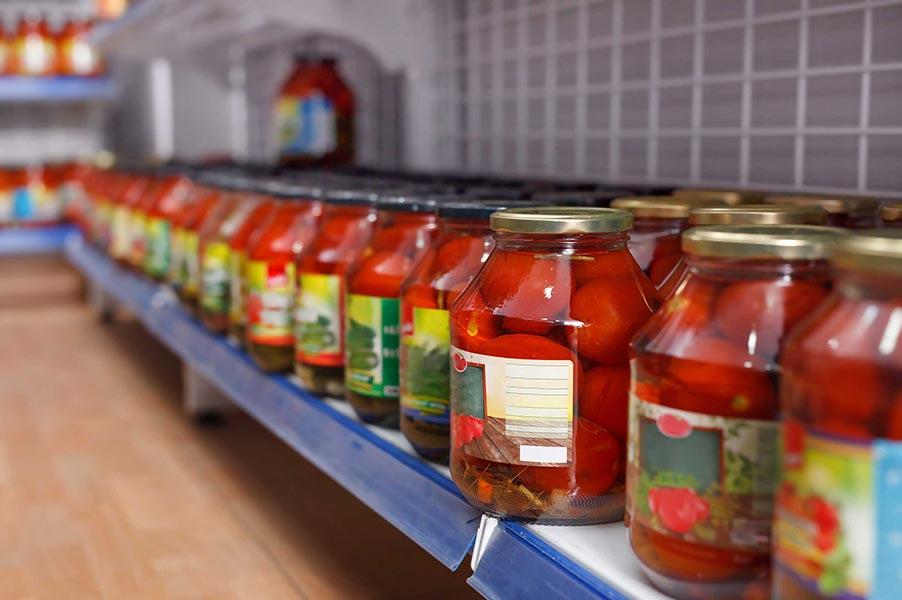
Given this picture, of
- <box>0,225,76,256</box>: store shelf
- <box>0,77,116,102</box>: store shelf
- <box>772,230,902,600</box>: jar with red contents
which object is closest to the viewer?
<box>772,230,902,600</box>: jar with red contents

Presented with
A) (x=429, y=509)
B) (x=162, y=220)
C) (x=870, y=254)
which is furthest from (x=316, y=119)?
(x=870, y=254)

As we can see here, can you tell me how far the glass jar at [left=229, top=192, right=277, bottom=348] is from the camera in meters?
1.72

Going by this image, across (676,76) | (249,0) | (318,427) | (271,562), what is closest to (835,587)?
(318,427)

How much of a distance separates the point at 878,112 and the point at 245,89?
2.69m

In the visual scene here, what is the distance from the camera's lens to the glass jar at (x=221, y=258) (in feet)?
6.05

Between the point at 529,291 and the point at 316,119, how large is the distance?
1.71m

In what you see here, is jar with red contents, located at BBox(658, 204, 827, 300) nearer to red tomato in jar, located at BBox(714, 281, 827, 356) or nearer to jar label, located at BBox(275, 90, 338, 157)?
red tomato in jar, located at BBox(714, 281, 827, 356)

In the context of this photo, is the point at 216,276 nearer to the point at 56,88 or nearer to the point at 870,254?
the point at 870,254

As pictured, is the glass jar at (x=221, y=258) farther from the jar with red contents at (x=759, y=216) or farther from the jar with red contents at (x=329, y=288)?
the jar with red contents at (x=759, y=216)

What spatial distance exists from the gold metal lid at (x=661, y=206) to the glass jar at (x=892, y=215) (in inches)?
6.8

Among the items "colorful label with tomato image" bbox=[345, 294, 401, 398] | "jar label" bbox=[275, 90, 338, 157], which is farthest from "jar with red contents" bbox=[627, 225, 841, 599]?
"jar label" bbox=[275, 90, 338, 157]

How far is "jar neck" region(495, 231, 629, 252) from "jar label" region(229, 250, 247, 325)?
88 cm

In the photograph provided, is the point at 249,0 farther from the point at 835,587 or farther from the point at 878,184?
the point at 835,587

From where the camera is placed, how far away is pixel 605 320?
849 mm
